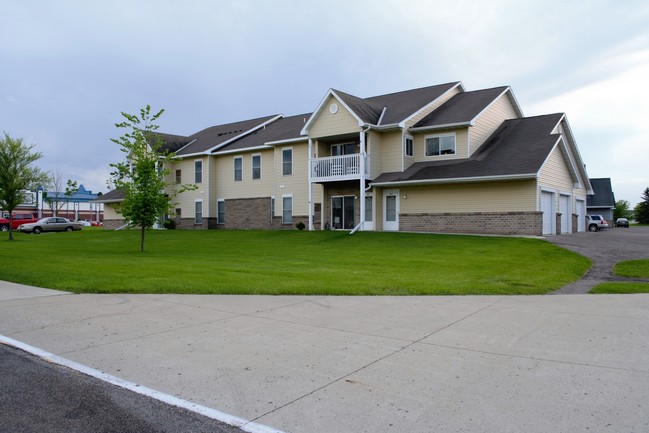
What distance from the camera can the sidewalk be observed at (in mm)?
4148

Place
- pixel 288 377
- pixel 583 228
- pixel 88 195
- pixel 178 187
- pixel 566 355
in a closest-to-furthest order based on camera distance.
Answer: pixel 288 377 → pixel 566 355 → pixel 583 228 → pixel 178 187 → pixel 88 195

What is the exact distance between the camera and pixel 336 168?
94.1 ft

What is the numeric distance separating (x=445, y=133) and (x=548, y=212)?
7.04 m

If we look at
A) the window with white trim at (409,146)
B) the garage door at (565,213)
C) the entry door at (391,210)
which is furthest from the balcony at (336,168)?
the garage door at (565,213)

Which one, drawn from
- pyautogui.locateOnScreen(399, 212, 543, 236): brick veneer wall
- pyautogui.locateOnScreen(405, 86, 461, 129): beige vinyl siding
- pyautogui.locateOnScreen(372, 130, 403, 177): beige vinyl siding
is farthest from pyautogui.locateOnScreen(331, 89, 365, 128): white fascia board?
pyautogui.locateOnScreen(399, 212, 543, 236): brick veneer wall

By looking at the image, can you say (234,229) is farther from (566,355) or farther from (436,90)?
(566,355)

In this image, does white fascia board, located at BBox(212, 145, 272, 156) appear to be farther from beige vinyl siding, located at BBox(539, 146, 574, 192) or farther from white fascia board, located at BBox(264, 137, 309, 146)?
beige vinyl siding, located at BBox(539, 146, 574, 192)

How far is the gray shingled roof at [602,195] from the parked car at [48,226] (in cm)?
5716

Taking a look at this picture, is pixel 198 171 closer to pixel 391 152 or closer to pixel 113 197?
pixel 113 197

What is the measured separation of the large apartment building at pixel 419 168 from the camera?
81.0ft

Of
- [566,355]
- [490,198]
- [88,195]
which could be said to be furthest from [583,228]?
[88,195]

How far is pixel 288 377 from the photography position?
5.04 meters

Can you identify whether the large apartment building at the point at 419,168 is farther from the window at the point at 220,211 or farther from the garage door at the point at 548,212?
the window at the point at 220,211

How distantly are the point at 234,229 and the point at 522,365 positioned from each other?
31.8 m
